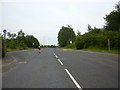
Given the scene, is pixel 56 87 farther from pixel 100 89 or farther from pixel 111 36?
pixel 111 36

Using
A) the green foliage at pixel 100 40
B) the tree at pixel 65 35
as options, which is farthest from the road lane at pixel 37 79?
the tree at pixel 65 35

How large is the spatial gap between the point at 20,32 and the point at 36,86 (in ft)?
329

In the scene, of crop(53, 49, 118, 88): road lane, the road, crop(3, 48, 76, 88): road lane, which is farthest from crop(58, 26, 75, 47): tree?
crop(3, 48, 76, 88): road lane

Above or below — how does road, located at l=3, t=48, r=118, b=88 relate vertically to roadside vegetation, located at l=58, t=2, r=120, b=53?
below

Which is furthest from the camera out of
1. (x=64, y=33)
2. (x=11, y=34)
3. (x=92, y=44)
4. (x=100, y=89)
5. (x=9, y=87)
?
(x=64, y=33)

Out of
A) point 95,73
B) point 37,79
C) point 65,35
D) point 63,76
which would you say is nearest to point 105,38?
point 95,73

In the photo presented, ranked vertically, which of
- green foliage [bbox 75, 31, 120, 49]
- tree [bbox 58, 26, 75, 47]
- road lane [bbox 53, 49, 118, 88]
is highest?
tree [bbox 58, 26, 75, 47]

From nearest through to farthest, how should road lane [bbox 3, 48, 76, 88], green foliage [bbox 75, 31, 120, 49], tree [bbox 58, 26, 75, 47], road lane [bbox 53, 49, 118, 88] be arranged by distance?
road lane [bbox 3, 48, 76, 88] < road lane [bbox 53, 49, 118, 88] < green foliage [bbox 75, 31, 120, 49] < tree [bbox 58, 26, 75, 47]

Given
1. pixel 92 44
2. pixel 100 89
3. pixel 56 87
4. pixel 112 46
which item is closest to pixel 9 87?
pixel 56 87

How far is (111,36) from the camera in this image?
137ft

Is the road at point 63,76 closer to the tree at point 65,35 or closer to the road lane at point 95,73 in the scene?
the road lane at point 95,73

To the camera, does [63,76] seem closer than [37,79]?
No

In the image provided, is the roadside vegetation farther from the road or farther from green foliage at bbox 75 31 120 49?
the road

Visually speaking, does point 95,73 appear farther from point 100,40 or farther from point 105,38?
point 100,40
